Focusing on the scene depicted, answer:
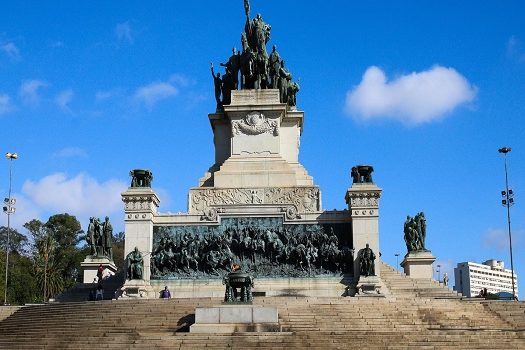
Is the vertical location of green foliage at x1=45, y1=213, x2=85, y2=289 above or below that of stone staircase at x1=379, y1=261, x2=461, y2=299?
above

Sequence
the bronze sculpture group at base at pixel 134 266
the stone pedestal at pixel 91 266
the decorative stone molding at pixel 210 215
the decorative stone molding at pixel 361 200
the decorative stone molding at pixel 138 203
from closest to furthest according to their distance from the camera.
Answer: the bronze sculpture group at base at pixel 134 266
the decorative stone molding at pixel 361 200
the decorative stone molding at pixel 138 203
the decorative stone molding at pixel 210 215
the stone pedestal at pixel 91 266

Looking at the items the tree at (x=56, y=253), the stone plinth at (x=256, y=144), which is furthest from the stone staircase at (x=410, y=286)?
the tree at (x=56, y=253)

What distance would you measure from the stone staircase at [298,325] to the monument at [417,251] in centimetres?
608

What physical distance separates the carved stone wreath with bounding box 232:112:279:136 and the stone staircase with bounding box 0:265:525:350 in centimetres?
1199

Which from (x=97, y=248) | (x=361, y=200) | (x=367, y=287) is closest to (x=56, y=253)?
(x=97, y=248)

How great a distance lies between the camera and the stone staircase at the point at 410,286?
32250 millimetres

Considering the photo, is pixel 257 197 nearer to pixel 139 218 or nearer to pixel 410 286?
pixel 139 218

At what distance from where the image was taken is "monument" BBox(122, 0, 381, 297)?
32.9 m

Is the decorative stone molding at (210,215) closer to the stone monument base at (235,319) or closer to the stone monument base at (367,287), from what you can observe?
the stone monument base at (367,287)

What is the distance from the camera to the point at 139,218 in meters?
33.9

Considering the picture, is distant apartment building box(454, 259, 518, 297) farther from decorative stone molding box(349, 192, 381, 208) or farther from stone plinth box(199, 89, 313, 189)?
decorative stone molding box(349, 192, 381, 208)

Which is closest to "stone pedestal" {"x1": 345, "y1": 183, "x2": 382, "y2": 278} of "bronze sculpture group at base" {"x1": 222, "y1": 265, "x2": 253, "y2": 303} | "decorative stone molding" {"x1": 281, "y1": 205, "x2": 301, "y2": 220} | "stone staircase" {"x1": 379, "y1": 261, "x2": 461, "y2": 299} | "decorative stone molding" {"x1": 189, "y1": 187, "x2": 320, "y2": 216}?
"stone staircase" {"x1": 379, "y1": 261, "x2": 461, "y2": 299}

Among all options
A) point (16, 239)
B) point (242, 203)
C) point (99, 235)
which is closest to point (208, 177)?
point (242, 203)

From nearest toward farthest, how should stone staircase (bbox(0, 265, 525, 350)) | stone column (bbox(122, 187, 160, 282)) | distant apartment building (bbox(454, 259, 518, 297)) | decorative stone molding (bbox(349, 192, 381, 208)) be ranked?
stone staircase (bbox(0, 265, 525, 350)) < decorative stone molding (bbox(349, 192, 381, 208)) < stone column (bbox(122, 187, 160, 282)) < distant apartment building (bbox(454, 259, 518, 297))
